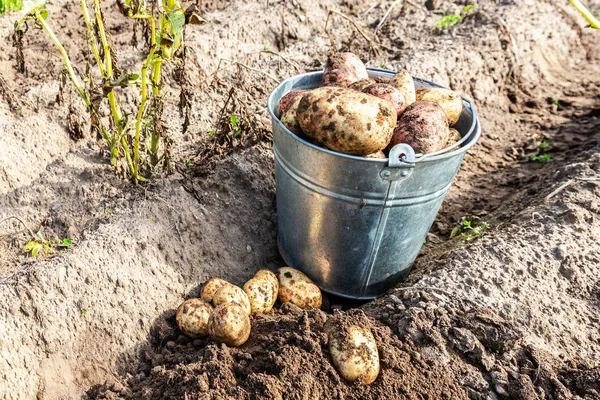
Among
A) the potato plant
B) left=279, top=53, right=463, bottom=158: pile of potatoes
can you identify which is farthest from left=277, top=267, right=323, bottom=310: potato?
the potato plant

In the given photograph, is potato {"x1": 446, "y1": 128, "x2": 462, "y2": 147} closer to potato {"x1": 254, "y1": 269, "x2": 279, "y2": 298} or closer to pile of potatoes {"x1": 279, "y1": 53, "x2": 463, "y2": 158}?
pile of potatoes {"x1": 279, "y1": 53, "x2": 463, "y2": 158}

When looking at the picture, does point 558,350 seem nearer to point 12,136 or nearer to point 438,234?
point 438,234

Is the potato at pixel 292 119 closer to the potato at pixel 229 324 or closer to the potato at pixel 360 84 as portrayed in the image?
the potato at pixel 360 84

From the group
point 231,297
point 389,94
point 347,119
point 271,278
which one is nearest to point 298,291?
point 271,278

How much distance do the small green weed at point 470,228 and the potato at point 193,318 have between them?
1.46m

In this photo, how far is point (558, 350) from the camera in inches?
86.4

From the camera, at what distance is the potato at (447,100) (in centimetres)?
247

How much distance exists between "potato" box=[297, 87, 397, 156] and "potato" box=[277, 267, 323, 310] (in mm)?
715

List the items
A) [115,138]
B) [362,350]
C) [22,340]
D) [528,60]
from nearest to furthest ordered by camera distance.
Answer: [362,350], [22,340], [115,138], [528,60]

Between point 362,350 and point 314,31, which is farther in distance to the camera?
point 314,31

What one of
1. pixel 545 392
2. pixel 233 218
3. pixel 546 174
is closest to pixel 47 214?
pixel 233 218

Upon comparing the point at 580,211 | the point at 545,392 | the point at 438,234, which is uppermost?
the point at 580,211

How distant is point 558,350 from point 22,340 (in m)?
2.22

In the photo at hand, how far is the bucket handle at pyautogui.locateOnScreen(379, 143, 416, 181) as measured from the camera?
2.01 metres
